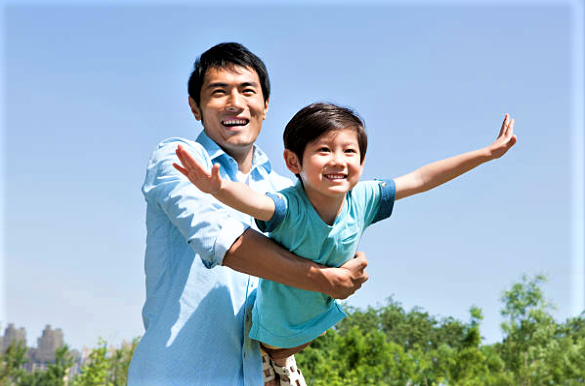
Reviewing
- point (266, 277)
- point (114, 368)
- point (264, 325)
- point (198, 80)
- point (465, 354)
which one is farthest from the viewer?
point (114, 368)

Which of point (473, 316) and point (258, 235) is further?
point (473, 316)

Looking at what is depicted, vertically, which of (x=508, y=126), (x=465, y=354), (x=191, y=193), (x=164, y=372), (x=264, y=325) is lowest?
(x=164, y=372)

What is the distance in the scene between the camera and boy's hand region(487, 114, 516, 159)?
8.96ft

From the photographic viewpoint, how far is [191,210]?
2168 mm

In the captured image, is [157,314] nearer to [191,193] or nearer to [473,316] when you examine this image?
[191,193]

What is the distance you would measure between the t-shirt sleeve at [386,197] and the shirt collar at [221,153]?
0.61 metres

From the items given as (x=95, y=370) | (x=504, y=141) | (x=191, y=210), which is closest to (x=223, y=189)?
(x=191, y=210)

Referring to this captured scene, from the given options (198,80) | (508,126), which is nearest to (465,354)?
(508,126)

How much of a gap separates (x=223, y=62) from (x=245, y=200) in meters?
0.89

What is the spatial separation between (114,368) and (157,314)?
9.98 metres

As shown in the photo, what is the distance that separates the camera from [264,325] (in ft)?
7.63

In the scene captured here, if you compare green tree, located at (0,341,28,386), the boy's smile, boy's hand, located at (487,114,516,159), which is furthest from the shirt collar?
green tree, located at (0,341,28,386)

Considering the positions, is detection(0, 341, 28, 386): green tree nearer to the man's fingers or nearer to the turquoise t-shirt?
the turquoise t-shirt

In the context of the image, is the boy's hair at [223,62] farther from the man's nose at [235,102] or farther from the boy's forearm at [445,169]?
the boy's forearm at [445,169]
